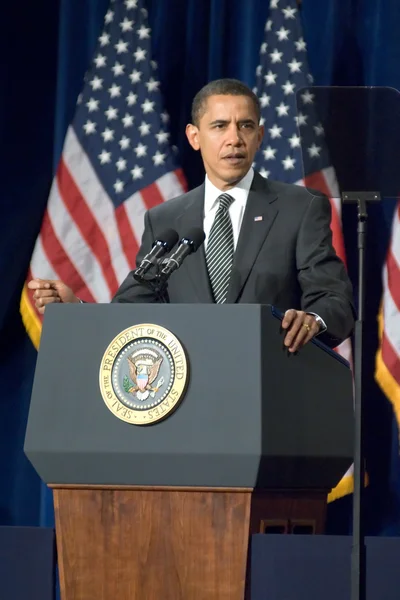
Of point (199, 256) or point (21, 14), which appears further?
point (21, 14)

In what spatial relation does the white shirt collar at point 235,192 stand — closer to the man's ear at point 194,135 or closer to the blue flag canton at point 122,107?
the man's ear at point 194,135

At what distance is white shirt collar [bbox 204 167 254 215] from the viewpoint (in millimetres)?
2836

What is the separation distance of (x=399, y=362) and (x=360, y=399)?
187 centimetres

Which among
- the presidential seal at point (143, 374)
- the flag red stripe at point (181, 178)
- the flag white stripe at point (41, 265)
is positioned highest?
the flag red stripe at point (181, 178)

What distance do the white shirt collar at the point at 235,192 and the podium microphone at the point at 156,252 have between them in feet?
1.93

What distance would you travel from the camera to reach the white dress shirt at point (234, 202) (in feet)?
9.21

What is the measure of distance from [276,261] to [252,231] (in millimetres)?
104

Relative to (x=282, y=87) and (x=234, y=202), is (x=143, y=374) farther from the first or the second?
(x=282, y=87)

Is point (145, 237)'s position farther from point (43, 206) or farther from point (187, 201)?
point (43, 206)

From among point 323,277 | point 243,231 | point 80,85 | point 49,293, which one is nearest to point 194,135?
point 243,231

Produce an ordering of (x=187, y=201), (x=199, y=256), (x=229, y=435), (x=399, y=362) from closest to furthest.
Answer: (x=229, y=435) < (x=199, y=256) < (x=187, y=201) < (x=399, y=362)

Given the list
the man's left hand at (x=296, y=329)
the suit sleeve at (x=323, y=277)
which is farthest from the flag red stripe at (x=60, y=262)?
the man's left hand at (x=296, y=329)

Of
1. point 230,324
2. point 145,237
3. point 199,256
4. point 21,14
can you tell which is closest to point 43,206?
point 21,14

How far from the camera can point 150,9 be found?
433 centimetres
